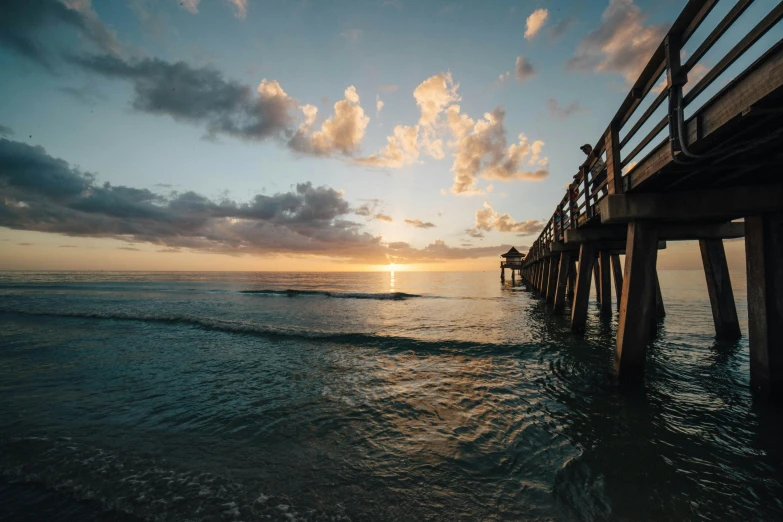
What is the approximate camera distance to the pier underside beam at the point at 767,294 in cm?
537

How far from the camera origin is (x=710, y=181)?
219 inches

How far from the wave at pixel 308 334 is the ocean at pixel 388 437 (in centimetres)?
100

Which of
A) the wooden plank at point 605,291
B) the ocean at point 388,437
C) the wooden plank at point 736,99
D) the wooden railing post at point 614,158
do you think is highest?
the wooden railing post at point 614,158

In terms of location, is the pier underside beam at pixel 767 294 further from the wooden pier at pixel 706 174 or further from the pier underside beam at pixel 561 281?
the pier underside beam at pixel 561 281

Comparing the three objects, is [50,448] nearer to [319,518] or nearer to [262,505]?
[262,505]

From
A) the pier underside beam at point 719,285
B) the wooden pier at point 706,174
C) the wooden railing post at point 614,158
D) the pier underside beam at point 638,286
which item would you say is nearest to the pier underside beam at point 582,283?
the wooden pier at point 706,174

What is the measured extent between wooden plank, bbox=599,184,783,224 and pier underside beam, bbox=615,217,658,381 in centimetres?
33

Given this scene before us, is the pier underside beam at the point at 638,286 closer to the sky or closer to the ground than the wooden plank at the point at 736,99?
closer to the ground

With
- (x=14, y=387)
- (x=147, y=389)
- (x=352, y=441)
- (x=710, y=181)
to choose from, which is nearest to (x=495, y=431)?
(x=352, y=441)

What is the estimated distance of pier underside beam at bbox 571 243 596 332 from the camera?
1028cm

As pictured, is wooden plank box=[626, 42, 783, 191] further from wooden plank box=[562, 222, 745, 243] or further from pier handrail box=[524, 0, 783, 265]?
wooden plank box=[562, 222, 745, 243]

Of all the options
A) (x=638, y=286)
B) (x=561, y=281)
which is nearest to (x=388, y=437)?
(x=638, y=286)

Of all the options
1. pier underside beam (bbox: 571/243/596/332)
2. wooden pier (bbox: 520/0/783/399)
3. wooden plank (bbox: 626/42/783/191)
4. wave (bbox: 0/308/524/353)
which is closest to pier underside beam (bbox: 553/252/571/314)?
pier underside beam (bbox: 571/243/596/332)

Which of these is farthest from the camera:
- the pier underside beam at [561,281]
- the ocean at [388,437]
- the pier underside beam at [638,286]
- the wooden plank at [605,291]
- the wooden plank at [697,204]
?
the wooden plank at [605,291]
